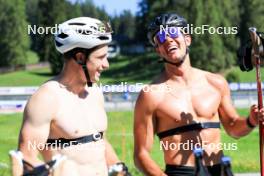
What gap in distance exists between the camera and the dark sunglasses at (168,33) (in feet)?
16.2

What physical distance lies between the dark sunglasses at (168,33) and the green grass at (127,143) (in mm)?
6873

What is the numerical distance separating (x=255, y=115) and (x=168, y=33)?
3.04ft

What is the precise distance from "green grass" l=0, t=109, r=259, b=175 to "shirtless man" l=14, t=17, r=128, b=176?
7.26m

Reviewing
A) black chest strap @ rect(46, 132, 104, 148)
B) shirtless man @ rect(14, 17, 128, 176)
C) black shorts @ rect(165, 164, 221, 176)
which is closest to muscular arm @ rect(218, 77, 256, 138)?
black shorts @ rect(165, 164, 221, 176)

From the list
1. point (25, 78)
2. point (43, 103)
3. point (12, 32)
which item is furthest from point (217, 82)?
point (12, 32)

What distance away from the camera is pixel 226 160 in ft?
11.1

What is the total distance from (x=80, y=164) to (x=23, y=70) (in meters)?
80.5

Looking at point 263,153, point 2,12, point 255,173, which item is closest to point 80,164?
point 263,153

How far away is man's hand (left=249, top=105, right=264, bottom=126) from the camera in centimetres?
460

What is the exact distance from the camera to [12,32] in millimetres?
80188

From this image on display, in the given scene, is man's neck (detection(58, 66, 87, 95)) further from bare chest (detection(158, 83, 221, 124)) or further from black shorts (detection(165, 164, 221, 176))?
black shorts (detection(165, 164, 221, 176))

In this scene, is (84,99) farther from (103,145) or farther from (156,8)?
(156,8)

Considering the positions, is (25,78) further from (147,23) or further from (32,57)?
(147,23)
